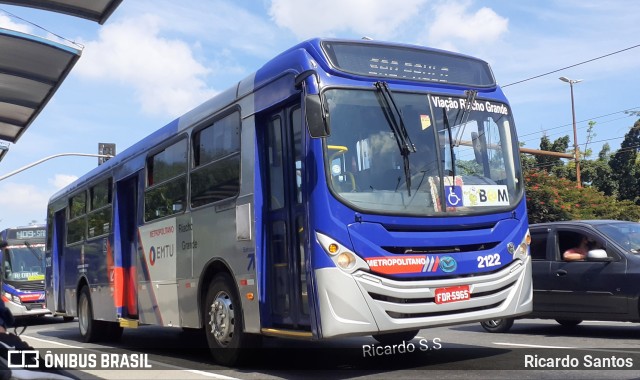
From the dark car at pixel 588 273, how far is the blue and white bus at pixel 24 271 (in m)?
16.1

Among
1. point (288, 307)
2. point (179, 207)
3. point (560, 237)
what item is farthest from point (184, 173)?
point (560, 237)

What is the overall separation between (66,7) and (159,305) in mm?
4360

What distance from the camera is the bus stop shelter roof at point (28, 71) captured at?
30.8ft

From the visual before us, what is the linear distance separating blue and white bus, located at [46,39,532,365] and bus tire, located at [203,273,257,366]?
22 millimetres

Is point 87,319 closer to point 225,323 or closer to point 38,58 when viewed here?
point 38,58

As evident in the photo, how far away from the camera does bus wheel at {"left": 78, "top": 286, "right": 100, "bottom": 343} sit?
13984 millimetres

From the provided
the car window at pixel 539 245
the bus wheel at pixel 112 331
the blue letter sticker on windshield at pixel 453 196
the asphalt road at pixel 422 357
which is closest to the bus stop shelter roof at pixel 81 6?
the asphalt road at pixel 422 357

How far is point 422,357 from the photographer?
862 cm

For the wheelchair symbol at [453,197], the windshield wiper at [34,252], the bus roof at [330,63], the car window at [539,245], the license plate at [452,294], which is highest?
the bus roof at [330,63]

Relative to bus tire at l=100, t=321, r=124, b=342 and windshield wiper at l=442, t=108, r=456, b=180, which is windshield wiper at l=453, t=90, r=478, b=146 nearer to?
windshield wiper at l=442, t=108, r=456, b=180

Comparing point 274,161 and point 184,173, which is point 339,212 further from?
point 184,173

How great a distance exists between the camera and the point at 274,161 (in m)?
7.95

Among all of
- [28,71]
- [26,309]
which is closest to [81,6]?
[28,71]

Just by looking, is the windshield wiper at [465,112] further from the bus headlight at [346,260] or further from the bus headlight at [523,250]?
the bus headlight at [346,260]
